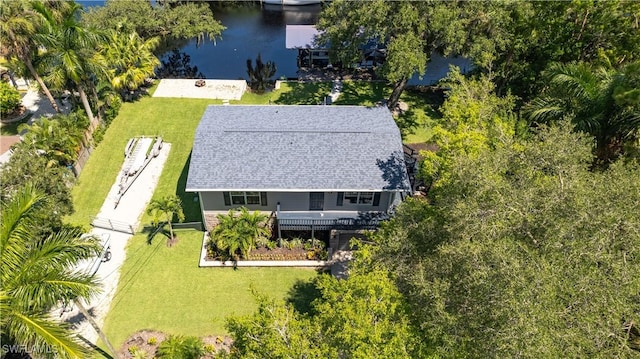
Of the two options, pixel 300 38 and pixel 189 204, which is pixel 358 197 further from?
pixel 300 38

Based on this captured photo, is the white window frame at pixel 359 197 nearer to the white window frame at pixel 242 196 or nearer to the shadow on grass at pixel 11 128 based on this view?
the white window frame at pixel 242 196

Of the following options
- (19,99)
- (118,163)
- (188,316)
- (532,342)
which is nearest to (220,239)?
(188,316)

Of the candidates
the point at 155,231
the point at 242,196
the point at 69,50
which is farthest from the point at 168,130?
the point at 242,196

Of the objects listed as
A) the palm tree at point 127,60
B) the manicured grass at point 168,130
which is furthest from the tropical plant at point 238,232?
the palm tree at point 127,60

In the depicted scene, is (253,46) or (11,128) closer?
(11,128)

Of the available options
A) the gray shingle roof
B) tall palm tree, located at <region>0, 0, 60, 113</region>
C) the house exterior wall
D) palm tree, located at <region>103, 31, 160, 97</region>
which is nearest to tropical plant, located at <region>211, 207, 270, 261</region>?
the house exterior wall

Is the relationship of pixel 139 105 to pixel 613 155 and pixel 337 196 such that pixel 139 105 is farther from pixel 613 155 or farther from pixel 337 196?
pixel 613 155
